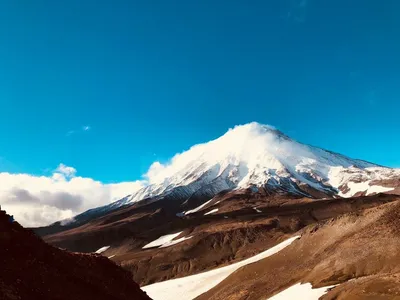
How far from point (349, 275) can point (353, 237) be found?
16.7 metres

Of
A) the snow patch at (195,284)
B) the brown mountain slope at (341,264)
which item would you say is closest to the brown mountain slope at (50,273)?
the brown mountain slope at (341,264)

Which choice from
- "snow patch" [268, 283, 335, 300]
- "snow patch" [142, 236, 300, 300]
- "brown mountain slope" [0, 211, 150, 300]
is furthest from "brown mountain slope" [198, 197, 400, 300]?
"brown mountain slope" [0, 211, 150, 300]

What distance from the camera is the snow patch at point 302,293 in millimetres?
54469

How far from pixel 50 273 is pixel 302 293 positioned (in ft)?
139

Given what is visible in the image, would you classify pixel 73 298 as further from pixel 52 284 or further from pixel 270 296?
pixel 270 296

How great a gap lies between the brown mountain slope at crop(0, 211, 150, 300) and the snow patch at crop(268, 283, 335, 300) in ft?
90.8

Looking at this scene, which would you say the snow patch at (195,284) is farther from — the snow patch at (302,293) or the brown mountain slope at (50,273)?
the brown mountain slope at (50,273)

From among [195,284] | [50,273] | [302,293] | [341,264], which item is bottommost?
[195,284]

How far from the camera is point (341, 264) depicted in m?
64.6

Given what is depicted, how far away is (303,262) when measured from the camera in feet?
270

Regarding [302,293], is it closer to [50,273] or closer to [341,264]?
[341,264]

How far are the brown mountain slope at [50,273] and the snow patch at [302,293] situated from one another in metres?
27.7

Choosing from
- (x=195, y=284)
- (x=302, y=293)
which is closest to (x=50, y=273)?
(x=302, y=293)

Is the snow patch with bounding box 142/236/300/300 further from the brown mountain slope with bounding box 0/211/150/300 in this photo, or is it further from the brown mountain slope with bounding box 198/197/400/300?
the brown mountain slope with bounding box 0/211/150/300
